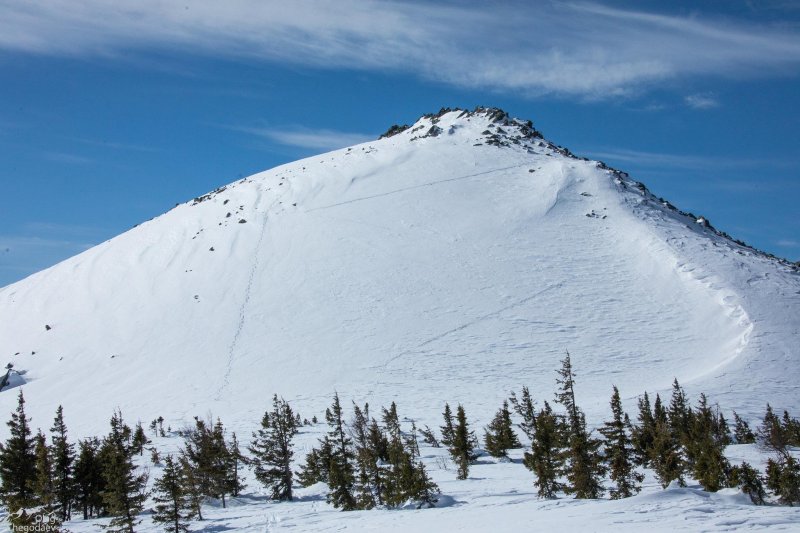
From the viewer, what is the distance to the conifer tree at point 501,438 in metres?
45.5

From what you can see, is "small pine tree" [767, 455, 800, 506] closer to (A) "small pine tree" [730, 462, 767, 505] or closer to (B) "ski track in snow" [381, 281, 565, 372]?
(A) "small pine tree" [730, 462, 767, 505]

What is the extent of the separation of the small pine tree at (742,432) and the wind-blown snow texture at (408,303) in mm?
3837

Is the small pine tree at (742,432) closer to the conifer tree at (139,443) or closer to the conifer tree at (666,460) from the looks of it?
the conifer tree at (666,460)

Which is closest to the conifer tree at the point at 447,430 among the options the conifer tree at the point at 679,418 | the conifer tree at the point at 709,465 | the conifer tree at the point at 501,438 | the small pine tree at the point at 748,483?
the conifer tree at the point at 501,438

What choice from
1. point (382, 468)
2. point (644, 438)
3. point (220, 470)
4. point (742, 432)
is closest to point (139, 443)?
point (220, 470)

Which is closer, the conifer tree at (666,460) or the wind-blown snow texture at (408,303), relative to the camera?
the conifer tree at (666,460)

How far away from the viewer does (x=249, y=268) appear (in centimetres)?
9538

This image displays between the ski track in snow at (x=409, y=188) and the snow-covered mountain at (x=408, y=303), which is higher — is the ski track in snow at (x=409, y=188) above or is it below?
above

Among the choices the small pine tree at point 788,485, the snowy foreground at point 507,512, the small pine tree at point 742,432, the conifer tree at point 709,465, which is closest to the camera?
the snowy foreground at point 507,512

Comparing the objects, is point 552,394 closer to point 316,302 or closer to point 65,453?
point 316,302

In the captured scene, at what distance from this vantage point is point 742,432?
48469 millimetres

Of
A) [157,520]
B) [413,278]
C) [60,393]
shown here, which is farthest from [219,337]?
[157,520]

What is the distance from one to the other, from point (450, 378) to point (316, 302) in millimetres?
26386

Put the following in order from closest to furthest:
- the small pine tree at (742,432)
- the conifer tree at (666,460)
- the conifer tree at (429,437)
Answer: the conifer tree at (666,460) → the small pine tree at (742,432) → the conifer tree at (429,437)
